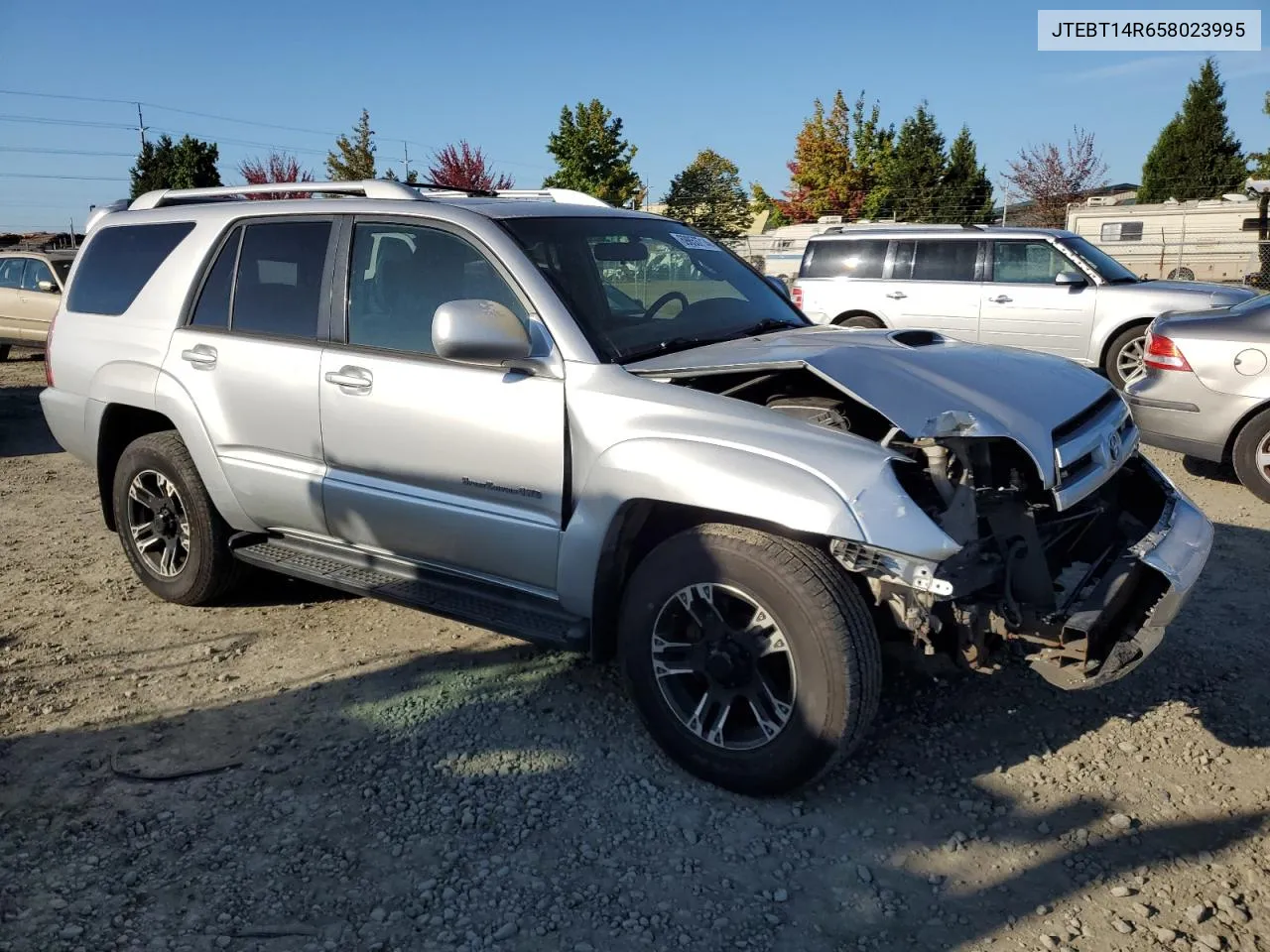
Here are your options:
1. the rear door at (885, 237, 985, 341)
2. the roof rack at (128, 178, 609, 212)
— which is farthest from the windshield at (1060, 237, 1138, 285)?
the roof rack at (128, 178, 609, 212)

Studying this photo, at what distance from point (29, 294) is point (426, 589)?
1358 cm

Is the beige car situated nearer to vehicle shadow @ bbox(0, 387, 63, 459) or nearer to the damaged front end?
vehicle shadow @ bbox(0, 387, 63, 459)

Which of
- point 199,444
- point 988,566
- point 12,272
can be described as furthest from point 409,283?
point 12,272

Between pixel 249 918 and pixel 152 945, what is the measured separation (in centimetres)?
24

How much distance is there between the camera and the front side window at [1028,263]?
1122cm

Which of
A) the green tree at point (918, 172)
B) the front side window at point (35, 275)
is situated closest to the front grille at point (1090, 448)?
the front side window at point (35, 275)

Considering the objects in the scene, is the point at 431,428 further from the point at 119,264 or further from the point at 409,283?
the point at 119,264

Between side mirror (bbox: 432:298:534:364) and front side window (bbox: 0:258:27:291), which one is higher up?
front side window (bbox: 0:258:27:291)

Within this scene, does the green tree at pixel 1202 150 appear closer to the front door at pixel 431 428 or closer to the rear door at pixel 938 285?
the rear door at pixel 938 285

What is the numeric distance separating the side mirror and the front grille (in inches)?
71.2

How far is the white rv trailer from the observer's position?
85.6 feet

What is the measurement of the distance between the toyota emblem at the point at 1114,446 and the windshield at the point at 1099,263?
8320 millimetres

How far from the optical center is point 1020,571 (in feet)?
10.5

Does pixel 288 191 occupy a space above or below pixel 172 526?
above
